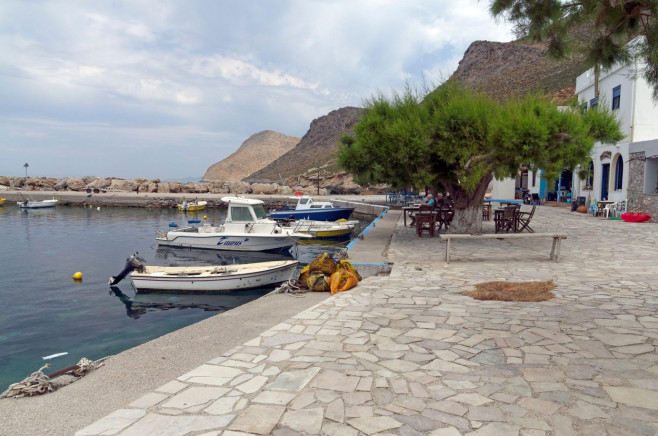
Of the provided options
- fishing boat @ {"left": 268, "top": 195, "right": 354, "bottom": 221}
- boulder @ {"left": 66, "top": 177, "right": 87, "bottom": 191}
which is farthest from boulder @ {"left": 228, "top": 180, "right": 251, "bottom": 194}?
fishing boat @ {"left": 268, "top": 195, "right": 354, "bottom": 221}

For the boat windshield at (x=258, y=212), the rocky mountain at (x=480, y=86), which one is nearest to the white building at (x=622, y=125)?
the rocky mountain at (x=480, y=86)

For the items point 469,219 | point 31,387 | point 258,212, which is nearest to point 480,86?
point 469,219

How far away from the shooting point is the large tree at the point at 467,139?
1133 centimetres

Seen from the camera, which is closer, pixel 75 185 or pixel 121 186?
pixel 121 186

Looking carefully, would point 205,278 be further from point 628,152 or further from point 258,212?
point 628,152

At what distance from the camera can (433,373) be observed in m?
4.17

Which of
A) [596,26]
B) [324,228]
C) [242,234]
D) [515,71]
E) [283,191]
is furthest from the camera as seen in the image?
[515,71]

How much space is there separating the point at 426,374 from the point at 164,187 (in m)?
61.1

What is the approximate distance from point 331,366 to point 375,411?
0.97 metres

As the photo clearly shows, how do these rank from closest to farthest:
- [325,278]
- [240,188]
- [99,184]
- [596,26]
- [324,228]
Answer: [596,26] → [325,278] → [324,228] → [240,188] → [99,184]

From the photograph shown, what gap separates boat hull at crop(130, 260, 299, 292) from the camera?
11.9 metres

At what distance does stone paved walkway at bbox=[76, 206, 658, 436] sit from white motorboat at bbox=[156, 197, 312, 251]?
1136cm

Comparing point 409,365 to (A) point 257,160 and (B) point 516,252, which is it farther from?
(A) point 257,160

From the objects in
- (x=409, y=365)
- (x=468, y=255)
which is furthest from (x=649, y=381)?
(x=468, y=255)
